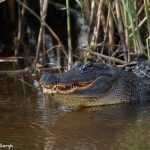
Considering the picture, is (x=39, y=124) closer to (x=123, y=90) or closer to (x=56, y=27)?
(x=123, y=90)

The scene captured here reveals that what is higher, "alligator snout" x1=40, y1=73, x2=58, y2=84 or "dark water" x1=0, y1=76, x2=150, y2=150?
"alligator snout" x1=40, y1=73, x2=58, y2=84

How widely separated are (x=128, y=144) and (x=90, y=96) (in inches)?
52.7

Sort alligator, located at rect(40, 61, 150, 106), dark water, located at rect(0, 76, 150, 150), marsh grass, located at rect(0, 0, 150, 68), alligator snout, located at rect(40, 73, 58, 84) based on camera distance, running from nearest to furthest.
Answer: dark water, located at rect(0, 76, 150, 150), alligator snout, located at rect(40, 73, 58, 84), alligator, located at rect(40, 61, 150, 106), marsh grass, located at rect(0, 0, 150, 68)

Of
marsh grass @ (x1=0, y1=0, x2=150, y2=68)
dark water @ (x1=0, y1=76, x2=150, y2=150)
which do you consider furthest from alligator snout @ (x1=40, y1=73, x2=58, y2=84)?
marsh grass @ (x1=0, y1=0, x2=150, y2=68)

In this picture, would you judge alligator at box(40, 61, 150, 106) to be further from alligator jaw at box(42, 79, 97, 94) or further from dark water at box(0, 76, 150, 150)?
dark water at box(0, 76, 150, 150)

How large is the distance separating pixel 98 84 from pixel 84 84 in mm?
165

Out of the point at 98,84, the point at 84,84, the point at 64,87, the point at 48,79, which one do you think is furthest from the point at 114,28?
the point at 48,79

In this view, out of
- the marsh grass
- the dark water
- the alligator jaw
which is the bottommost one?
the dark water

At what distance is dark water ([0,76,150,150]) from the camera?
133 inches

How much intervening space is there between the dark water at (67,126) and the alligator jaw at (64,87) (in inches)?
7.1

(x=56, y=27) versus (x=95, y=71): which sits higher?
(x=56, y=27)

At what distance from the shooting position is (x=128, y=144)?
10.8 ft

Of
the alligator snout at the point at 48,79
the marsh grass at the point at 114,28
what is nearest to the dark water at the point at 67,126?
the alligator snout at the point at 48,79

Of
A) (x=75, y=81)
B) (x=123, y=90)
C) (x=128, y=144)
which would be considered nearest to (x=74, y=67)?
(x=75, y=81)
